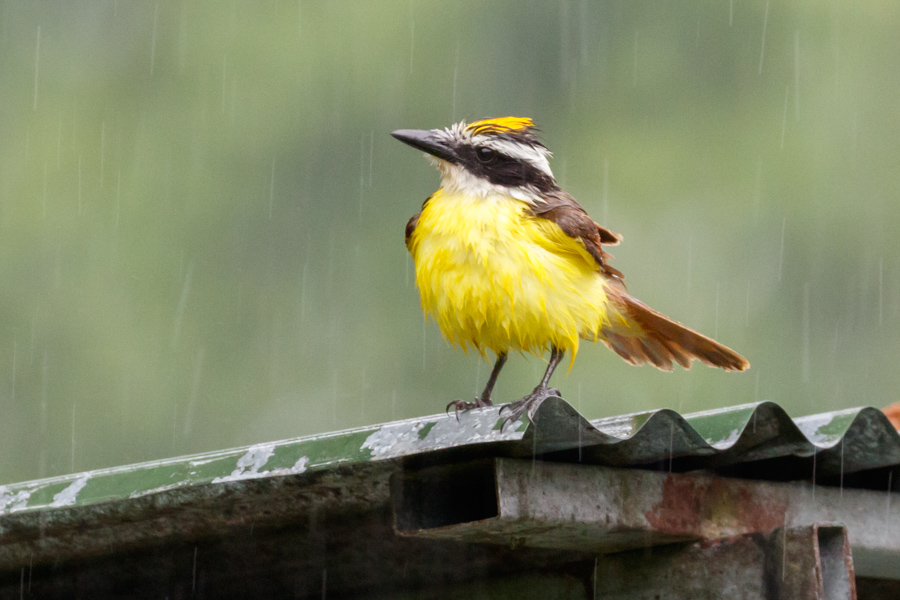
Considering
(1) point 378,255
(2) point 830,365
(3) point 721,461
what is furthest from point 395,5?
(3) point 721,461

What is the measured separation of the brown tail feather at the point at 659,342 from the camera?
5273mm

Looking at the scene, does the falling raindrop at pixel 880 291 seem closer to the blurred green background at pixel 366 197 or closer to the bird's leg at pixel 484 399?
the blurred green background at pixel 366 197

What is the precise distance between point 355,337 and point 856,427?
13.7 meters

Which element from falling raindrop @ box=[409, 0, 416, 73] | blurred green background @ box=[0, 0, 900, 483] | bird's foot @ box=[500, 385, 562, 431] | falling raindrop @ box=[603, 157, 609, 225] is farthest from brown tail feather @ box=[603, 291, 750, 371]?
falling raindrop @ box=[409, 0, 416, 73]

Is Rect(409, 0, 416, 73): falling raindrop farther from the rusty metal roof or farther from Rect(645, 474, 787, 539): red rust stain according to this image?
Rect(645, 474, 787, 539): red rust stain

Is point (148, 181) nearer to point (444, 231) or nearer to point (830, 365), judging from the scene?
point (830, 365)

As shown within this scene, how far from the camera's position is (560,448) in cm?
326

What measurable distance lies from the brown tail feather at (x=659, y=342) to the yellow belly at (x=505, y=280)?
0.49 m

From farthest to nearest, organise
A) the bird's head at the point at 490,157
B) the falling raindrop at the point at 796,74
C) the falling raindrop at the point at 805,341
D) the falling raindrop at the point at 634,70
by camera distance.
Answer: the falling raindrop at the point at 634,70 → the falling raindrop at the point at 796,74 → the falling raindrop at the point at 805,341 → the bird's head at the point at 490,157

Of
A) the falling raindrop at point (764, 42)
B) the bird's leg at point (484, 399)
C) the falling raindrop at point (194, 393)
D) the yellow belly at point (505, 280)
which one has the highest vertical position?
the falling raindrop at point (764, 42)

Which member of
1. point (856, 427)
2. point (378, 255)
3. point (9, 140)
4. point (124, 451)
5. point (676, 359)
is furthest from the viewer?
point (9, 140)

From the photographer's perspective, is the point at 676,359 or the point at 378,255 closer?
the point at 676,359

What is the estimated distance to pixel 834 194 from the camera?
17.7 m

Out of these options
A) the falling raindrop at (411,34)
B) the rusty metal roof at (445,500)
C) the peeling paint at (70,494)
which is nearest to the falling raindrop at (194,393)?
the falling raindrop at (411,34)
